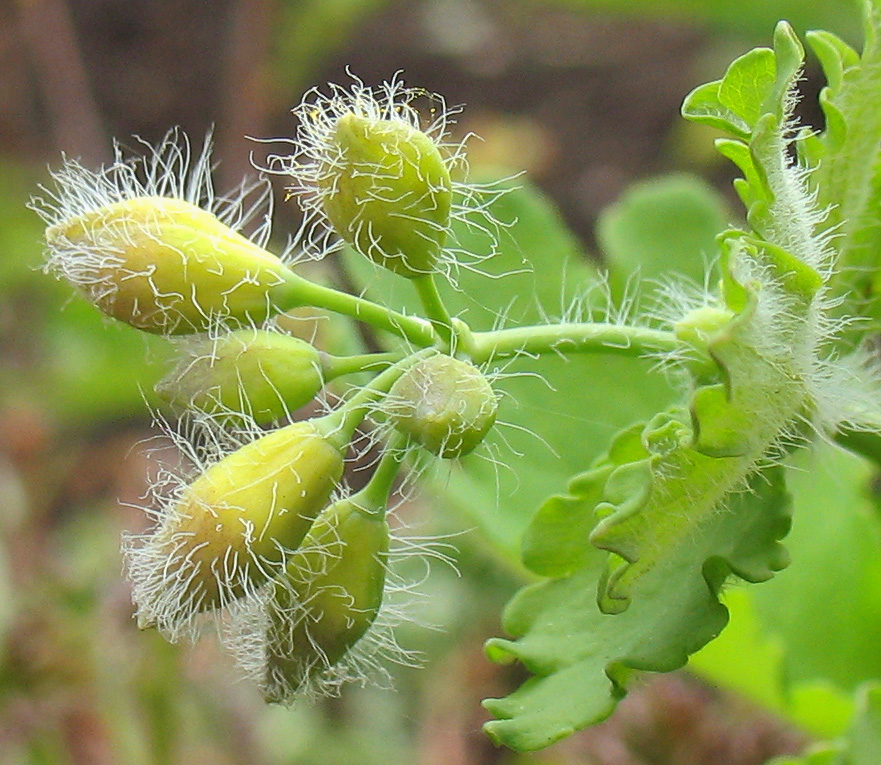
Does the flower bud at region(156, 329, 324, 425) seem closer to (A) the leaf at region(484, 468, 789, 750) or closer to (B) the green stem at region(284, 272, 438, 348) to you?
(B) the green stem at region(284, 272, 438, 348)

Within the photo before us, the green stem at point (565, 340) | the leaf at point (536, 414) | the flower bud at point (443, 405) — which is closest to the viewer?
the flower bud at point (443, 405)

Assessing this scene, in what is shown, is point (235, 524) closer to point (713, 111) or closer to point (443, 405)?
point (443, 405)

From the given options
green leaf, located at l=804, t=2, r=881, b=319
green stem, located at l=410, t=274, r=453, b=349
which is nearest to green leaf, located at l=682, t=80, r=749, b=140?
green leaf, located at l=804, t=2, r=881, b=319

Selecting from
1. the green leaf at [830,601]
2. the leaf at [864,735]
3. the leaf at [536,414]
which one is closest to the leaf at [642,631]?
the leaf at [864,735]

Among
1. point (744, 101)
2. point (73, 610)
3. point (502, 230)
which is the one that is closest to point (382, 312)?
point (744, 101)

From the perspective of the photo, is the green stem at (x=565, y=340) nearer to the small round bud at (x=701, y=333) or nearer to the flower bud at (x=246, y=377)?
the small round bud at (x=701, y=333)
